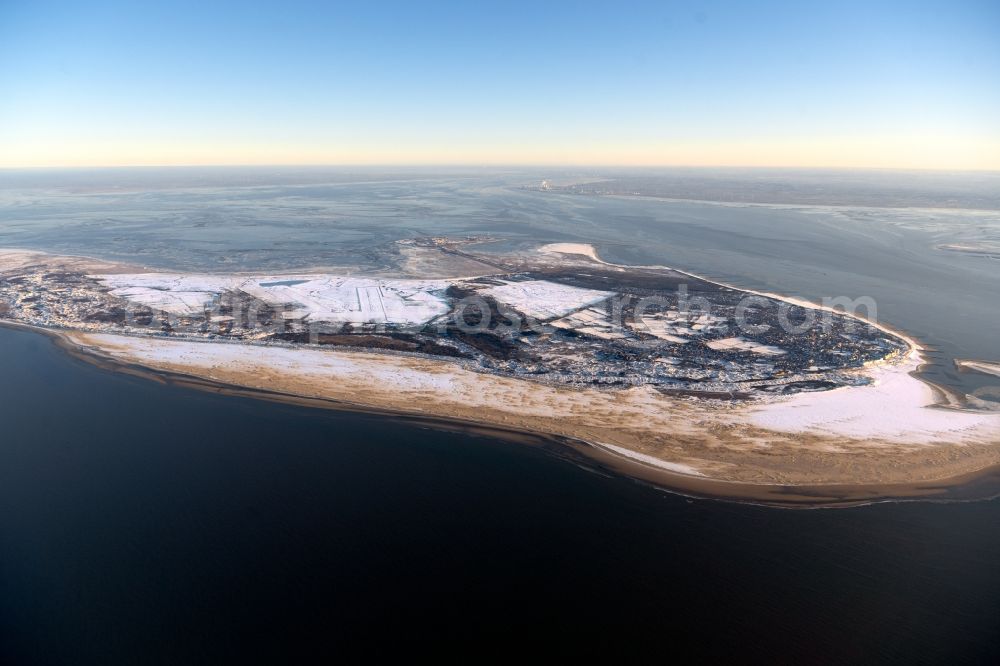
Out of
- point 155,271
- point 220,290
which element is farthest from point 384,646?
point 155,271

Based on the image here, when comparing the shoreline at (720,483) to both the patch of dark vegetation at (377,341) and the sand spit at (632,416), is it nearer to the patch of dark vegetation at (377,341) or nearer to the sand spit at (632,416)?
the sand spit at (632,416)

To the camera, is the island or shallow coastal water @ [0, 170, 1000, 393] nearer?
the island

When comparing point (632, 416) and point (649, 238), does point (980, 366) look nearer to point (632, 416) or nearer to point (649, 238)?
point (632, 416)

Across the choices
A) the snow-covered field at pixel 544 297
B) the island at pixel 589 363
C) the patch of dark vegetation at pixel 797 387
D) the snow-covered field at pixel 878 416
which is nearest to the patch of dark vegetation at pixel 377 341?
the island at pixel 589 363

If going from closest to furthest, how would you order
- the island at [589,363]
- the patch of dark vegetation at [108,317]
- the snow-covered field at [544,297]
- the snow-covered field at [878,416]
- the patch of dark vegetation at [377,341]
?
the island at [589,363]
the snow-covered field at [878,416]
the patch of dark vegetation at [377,341]
the patch of dark vegetation at [108,317]
the snow-covered field at [544,297]

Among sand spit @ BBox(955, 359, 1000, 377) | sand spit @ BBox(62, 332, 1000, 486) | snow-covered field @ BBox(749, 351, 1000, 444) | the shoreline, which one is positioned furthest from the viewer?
sand spit @ BBox(955, 359, 1000, 377)

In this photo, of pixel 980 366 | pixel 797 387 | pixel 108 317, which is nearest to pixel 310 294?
pixel 108 317

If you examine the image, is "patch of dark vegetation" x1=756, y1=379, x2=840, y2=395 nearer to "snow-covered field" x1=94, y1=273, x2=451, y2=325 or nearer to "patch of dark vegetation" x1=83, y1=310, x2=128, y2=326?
"snow-covered field" x1=94, y1=273, x2=451, y2=325

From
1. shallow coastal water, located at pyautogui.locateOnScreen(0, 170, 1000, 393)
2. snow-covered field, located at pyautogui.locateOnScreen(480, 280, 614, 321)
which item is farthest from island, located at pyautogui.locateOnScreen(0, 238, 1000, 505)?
shallow coastal water, located at pyautogui.locateOnScreen(0, 170, 1000, 393)

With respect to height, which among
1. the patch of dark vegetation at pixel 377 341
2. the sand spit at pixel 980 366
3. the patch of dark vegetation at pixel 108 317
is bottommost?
the sand spit at pixel 980 366
